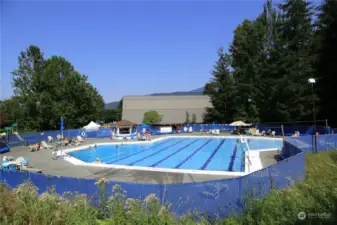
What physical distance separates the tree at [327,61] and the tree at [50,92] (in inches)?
1353

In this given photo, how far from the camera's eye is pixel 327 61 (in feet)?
101

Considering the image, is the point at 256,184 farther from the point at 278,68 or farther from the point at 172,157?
the point at 278,68

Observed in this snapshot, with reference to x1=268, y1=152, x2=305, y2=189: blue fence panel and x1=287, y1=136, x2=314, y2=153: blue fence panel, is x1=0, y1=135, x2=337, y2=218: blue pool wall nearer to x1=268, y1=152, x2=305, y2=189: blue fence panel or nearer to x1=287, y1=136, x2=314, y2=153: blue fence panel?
x1=268, y1=152, x2=305, y2=189: blue fence panel

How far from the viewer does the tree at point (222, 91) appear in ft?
152

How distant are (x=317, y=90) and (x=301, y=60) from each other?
5.53 metres

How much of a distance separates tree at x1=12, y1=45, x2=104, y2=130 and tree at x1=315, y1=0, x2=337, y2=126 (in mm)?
34364

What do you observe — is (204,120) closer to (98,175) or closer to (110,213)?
(98,175)

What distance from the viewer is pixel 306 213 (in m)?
4.33

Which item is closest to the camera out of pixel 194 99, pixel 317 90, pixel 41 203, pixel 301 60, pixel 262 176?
pixel 41 203

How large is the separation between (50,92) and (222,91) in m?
29.2

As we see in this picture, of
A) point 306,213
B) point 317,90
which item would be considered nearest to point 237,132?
point 317,90

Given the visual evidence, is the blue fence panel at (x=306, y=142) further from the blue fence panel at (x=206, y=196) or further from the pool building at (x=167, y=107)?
the pool building at (x=167, y=107)

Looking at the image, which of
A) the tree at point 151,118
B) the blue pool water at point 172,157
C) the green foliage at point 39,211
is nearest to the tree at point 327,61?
the blue pool water at point 172,157

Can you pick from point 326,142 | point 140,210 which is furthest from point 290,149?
point 140,210
